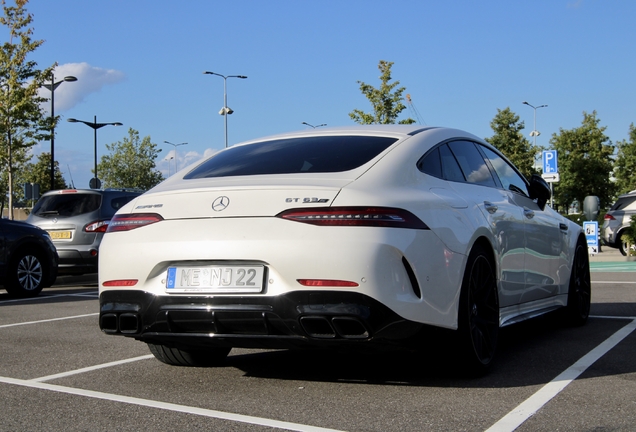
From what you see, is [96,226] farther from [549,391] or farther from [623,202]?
[623,202]

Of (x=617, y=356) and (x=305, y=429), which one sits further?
(x=617, y=356)

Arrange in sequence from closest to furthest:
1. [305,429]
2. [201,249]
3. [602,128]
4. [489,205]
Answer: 1. [305,429]
2. [201,249]
3. [489,205]
4. [602,128]

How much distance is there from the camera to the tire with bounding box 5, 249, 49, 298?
1216cm

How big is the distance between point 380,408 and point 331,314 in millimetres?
525

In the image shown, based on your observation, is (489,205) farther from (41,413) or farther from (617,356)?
(41,413)

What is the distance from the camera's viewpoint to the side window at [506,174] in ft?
21.4

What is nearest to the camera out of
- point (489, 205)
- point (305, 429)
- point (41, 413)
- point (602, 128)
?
point (305, 429)

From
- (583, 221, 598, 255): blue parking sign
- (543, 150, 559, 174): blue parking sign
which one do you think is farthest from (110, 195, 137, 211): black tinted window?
(543, 150, 559, 174): blue parking sign

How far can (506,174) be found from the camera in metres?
6.73

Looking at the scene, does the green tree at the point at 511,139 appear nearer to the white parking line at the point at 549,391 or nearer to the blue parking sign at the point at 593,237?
the blue parking sign at the point at 593,237

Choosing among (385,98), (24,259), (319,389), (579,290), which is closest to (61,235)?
(24,259)

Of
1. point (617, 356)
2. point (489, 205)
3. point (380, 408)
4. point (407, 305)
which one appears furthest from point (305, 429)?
point (617, 356)

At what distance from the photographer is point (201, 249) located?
15.3 ft

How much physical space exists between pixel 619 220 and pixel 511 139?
43.5 meters
